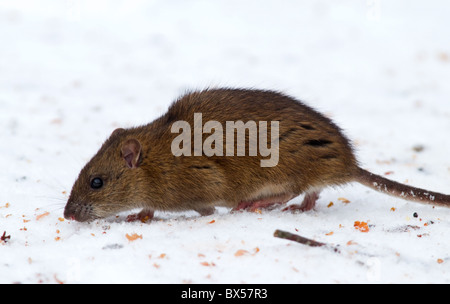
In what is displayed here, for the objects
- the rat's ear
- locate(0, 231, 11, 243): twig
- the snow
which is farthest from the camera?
the rat's ear

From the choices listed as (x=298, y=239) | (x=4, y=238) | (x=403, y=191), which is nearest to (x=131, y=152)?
(x=4, y=238)

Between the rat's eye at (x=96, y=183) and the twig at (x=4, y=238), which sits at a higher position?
the rat's eye at (x=96, y=183)

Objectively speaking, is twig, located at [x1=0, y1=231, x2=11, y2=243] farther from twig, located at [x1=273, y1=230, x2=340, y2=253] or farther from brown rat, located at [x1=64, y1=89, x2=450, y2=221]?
twig, located at [x1=273, y1=230, x2=340, y2=253]

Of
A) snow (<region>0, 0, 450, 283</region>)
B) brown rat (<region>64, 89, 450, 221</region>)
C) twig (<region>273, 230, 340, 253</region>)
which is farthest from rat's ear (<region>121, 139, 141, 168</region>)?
twig (<region>273, 230, 340, 253</region>)

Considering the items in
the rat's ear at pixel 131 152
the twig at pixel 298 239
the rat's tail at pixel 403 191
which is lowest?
the twig at pixel 298 239

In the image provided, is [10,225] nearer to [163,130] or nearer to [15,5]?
[163,130]

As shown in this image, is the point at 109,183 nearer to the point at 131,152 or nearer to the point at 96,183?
the point at 96,183

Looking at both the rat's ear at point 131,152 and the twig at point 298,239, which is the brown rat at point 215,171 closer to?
the rat's ear at point 131,152

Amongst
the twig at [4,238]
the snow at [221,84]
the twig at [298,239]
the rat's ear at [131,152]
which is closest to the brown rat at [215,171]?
the rat's ear at [131,152]
